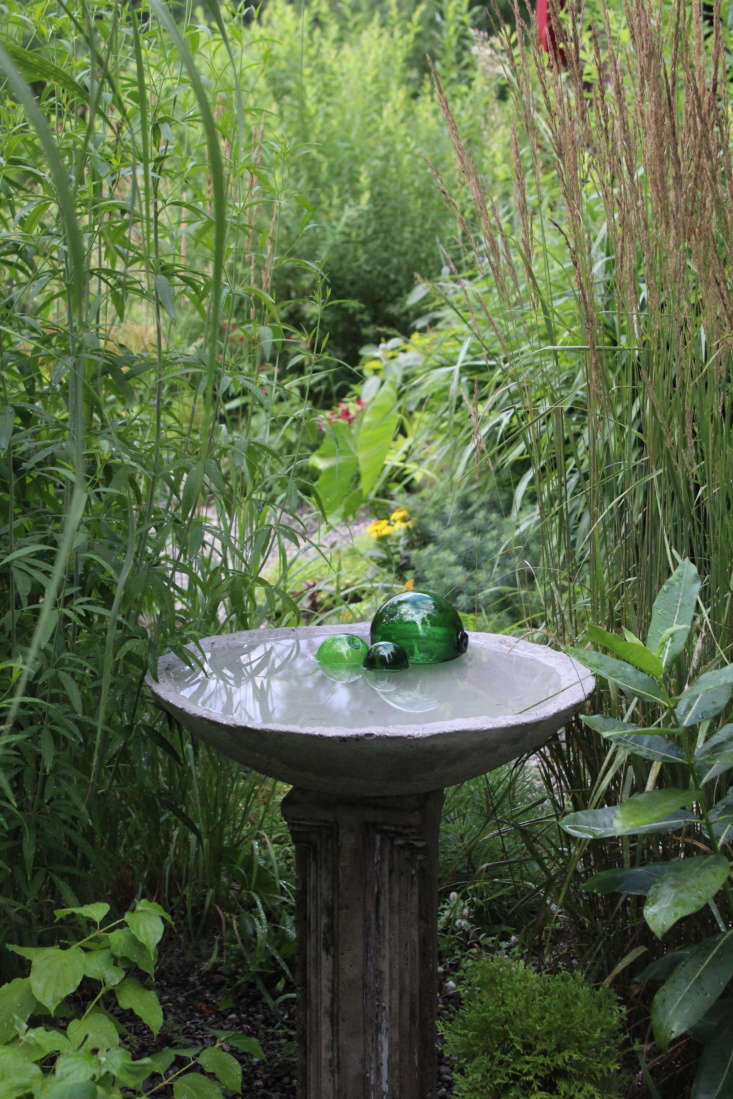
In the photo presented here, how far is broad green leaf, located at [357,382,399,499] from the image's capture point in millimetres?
4668

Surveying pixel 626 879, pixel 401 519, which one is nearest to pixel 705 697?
pixel 626 879

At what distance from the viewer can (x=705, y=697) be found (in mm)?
1560

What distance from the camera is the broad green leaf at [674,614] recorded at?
1.51 metres

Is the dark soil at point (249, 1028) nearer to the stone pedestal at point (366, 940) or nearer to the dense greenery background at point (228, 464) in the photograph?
the dense greenery background at point (228, 464)

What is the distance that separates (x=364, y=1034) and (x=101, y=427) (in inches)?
40.9

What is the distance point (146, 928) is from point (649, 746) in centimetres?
74

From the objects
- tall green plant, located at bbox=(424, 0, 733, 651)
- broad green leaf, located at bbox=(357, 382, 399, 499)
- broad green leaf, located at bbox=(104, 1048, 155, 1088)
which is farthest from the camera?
broad green leaf, located at bbox=(357, 382, 399, 499)

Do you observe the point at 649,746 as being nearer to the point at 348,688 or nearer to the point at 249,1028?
the point at 348,688

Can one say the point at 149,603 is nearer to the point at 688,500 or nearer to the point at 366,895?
the point at 366,895

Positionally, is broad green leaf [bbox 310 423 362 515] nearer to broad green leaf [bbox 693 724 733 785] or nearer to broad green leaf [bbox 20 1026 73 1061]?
broad green leaf [bbox 693 724 733 785]

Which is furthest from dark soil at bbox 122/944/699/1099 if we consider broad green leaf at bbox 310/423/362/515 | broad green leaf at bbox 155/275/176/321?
broad green leaf at bbox 310/423/362/515

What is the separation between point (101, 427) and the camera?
1.77 metres

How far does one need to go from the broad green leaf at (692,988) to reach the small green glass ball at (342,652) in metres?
0.66

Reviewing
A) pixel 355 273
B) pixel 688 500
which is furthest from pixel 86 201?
pixel 355 273
